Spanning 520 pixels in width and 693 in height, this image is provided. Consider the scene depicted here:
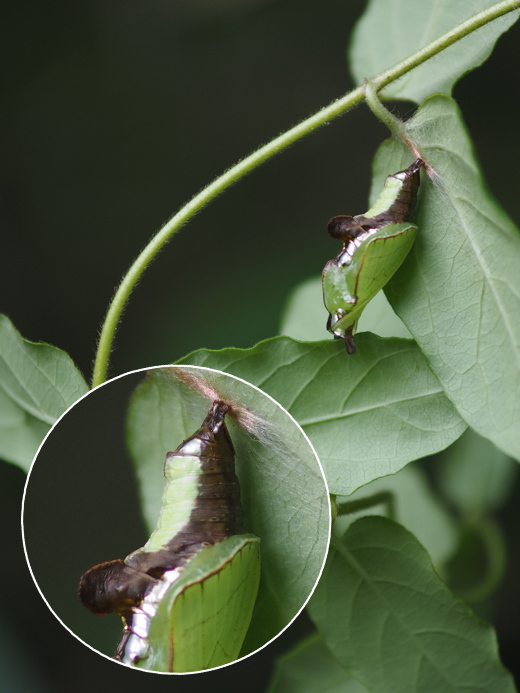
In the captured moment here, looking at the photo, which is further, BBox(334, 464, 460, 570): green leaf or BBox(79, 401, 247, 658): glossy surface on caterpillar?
BBox(334, 464, 460, 570): green leaf

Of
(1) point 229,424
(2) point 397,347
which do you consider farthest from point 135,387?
(2) point 397,347

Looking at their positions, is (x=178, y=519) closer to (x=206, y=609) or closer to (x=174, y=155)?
(x=206, y=609)

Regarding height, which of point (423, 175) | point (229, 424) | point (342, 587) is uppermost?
point (423, 175)

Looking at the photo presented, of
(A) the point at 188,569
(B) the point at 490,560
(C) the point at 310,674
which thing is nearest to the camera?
(A) the point at 188,569

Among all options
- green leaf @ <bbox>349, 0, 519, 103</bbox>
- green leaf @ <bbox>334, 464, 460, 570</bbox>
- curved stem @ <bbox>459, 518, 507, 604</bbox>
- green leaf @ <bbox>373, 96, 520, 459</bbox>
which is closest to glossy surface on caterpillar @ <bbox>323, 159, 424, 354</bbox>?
green leaf @ <bbox>373, 96, 520, 459</bbox>

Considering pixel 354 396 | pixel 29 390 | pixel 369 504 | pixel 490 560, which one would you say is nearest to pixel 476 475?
pixel 490 560

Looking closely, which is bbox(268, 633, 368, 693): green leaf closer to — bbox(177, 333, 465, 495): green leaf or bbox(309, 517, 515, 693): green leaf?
bbox(309, 517, 515, 693): green leaf

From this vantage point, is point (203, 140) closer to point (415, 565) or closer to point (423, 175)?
point (423, 175)
